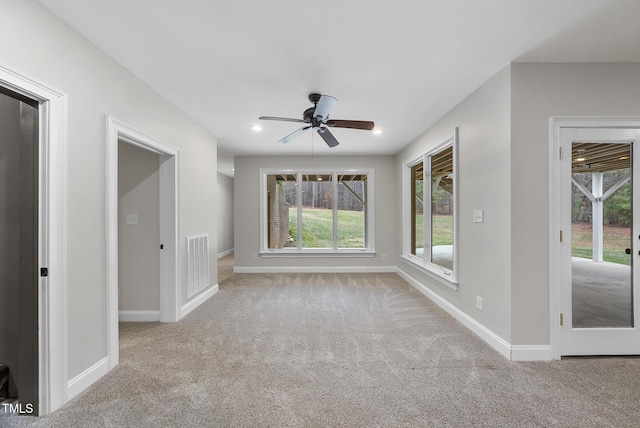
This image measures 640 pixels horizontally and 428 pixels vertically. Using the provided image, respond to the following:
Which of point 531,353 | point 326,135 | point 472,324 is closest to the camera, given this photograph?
point 531,353

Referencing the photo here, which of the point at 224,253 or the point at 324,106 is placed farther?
the point at 224,253

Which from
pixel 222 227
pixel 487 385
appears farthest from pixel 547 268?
pixel 222 227

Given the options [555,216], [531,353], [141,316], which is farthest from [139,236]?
[555,216]

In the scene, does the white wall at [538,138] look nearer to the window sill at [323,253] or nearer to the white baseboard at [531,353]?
the white baseboard at [531,353]

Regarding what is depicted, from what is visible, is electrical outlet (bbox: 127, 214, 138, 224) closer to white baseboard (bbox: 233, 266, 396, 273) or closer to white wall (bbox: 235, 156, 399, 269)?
white wall (bbox: 235, 156, 399, 269)

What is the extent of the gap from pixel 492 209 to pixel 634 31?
1.50 metres

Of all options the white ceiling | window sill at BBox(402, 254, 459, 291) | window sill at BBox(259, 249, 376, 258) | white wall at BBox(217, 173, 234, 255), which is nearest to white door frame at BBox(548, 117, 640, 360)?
the white ceiling

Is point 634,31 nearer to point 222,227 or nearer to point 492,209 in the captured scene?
point 492,209

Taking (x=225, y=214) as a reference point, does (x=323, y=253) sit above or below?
below

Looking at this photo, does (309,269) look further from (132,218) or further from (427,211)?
(132,218)

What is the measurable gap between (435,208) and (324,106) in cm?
251

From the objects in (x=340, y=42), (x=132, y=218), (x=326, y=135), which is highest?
(x=340, y=42)

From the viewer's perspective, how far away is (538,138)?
246cm

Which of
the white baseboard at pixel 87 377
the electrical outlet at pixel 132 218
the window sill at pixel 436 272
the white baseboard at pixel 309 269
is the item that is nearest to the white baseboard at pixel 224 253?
the white baseboard at pixel 309 269
